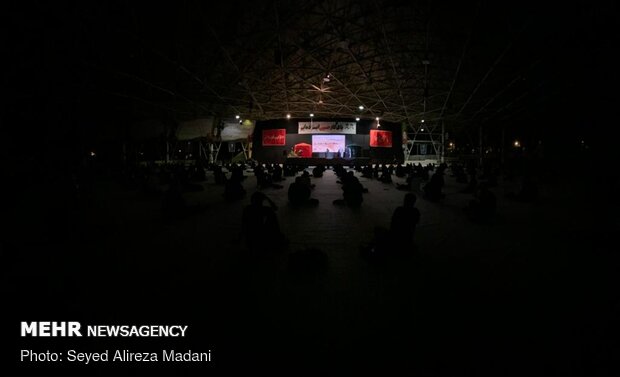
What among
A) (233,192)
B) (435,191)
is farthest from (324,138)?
(233,192)

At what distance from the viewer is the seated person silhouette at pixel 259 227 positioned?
4.54 m

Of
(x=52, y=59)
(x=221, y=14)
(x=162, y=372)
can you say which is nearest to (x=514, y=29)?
(x=221, y=14)

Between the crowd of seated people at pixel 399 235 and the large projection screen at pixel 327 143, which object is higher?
the large projection screen at pixel 327 143

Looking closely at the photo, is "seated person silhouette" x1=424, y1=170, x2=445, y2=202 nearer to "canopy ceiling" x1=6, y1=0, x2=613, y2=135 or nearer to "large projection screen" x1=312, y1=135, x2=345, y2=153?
"canopy ceiling" x1=6, y1=0, x2=613, y2=135

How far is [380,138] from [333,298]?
126ft

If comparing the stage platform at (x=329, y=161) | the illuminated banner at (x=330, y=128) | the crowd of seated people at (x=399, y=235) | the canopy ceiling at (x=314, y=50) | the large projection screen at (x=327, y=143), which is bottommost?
the crowd of seated people at (x=399, y=235)

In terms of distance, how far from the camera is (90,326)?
287 cm

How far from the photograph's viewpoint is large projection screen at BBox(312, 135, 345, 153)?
3816 centimetres

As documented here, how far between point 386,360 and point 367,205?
701cm

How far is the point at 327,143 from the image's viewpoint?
3819cm

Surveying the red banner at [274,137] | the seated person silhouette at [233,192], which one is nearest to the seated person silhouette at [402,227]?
the seated person silhouette at [233,192]

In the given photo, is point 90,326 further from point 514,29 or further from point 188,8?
point 514,29

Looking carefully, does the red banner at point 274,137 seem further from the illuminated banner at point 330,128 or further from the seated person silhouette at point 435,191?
the seated person silhouette at point 435,191

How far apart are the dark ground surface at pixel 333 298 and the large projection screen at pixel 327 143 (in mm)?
32278
